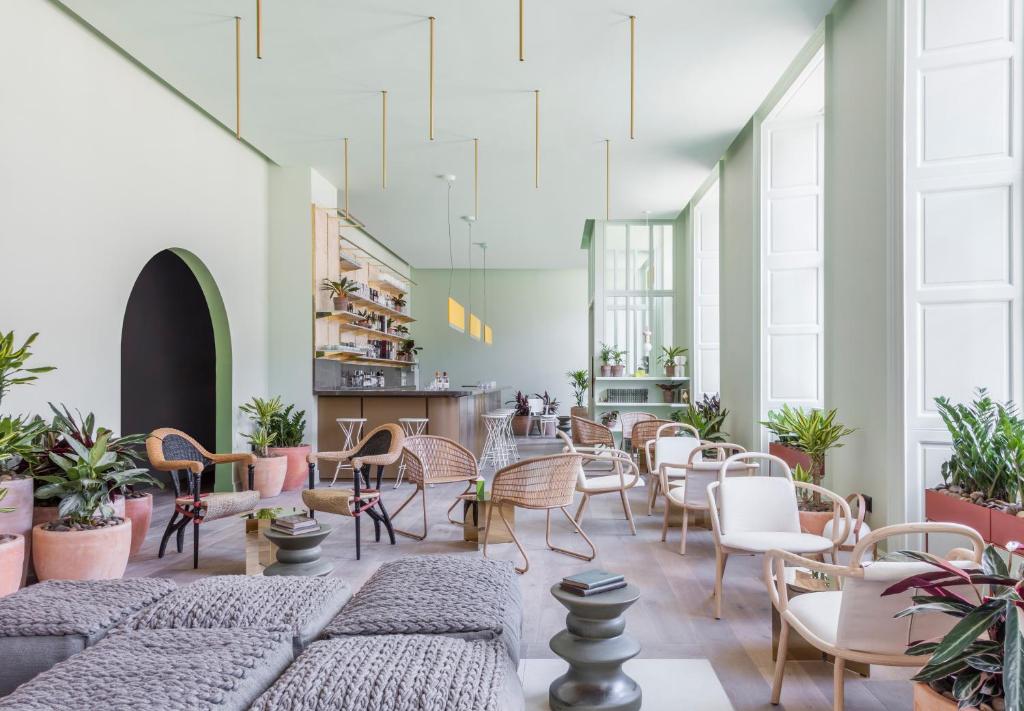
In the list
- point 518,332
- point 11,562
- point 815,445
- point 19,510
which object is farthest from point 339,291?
point 518,332

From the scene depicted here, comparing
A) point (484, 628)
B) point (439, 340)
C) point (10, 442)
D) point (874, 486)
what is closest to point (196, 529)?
point (10, 442)

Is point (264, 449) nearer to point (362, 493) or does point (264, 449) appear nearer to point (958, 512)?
point (362, 493)

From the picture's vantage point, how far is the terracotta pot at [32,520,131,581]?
382cm

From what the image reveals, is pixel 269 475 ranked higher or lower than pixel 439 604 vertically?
lower

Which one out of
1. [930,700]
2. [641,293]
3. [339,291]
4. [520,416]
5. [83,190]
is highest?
[83,190]

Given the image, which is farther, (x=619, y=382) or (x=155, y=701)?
(x=619, y=382)

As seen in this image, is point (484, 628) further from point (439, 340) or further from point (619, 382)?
point (439, 340)

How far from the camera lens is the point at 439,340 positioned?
16.0 metres

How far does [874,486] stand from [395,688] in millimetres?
3781

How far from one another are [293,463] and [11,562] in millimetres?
3936

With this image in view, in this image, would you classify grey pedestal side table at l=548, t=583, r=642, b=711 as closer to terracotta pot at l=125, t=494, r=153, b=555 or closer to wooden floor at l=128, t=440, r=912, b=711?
wooden floor at l=128, t=440, r=912, b=711

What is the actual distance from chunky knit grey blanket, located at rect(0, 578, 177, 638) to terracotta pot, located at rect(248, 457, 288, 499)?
14.7 feet

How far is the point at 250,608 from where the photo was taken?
220cm

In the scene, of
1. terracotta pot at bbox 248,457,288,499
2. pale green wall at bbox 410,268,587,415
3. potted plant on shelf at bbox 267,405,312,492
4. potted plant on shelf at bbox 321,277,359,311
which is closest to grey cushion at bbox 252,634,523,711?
terracotta pot at bbox 248,457,288,499
